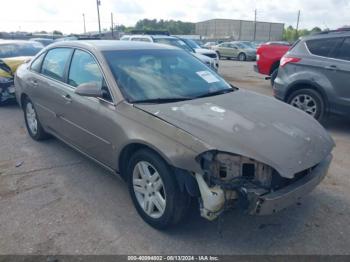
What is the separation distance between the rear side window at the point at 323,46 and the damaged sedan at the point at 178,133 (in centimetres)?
300

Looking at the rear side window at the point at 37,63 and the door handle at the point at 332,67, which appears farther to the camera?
the door handle at the point at 332,67

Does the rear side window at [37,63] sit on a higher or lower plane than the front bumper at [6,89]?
higher

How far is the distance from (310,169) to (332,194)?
41.1 inches

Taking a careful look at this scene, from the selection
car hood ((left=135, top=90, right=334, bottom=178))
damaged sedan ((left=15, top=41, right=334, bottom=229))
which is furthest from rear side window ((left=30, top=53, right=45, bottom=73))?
car hood ((left=135, top=90, right=334, bottom=178))

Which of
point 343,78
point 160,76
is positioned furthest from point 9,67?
point 343,78

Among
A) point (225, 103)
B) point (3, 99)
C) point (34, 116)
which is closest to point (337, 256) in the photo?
point (225, 103)

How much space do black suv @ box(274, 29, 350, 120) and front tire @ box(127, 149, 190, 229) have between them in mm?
4097

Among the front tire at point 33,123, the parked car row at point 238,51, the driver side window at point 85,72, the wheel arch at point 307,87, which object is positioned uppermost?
the driver side window at point 85,72

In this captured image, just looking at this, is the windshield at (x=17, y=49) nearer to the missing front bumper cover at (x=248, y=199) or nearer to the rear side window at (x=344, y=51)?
the rear side window at (x=344, y=51)

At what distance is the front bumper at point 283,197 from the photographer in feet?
8.01

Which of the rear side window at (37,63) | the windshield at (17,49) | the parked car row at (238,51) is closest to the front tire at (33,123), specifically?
the rear side window at (37,63)

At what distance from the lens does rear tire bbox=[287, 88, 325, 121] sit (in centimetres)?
589

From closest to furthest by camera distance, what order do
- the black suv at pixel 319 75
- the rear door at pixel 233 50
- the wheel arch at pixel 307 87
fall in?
the black suv at pixel 319 75
the wheel arch at pixel 307 87
the rear door at pixel 233 50

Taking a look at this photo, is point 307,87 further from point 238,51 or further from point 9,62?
point 238,51
